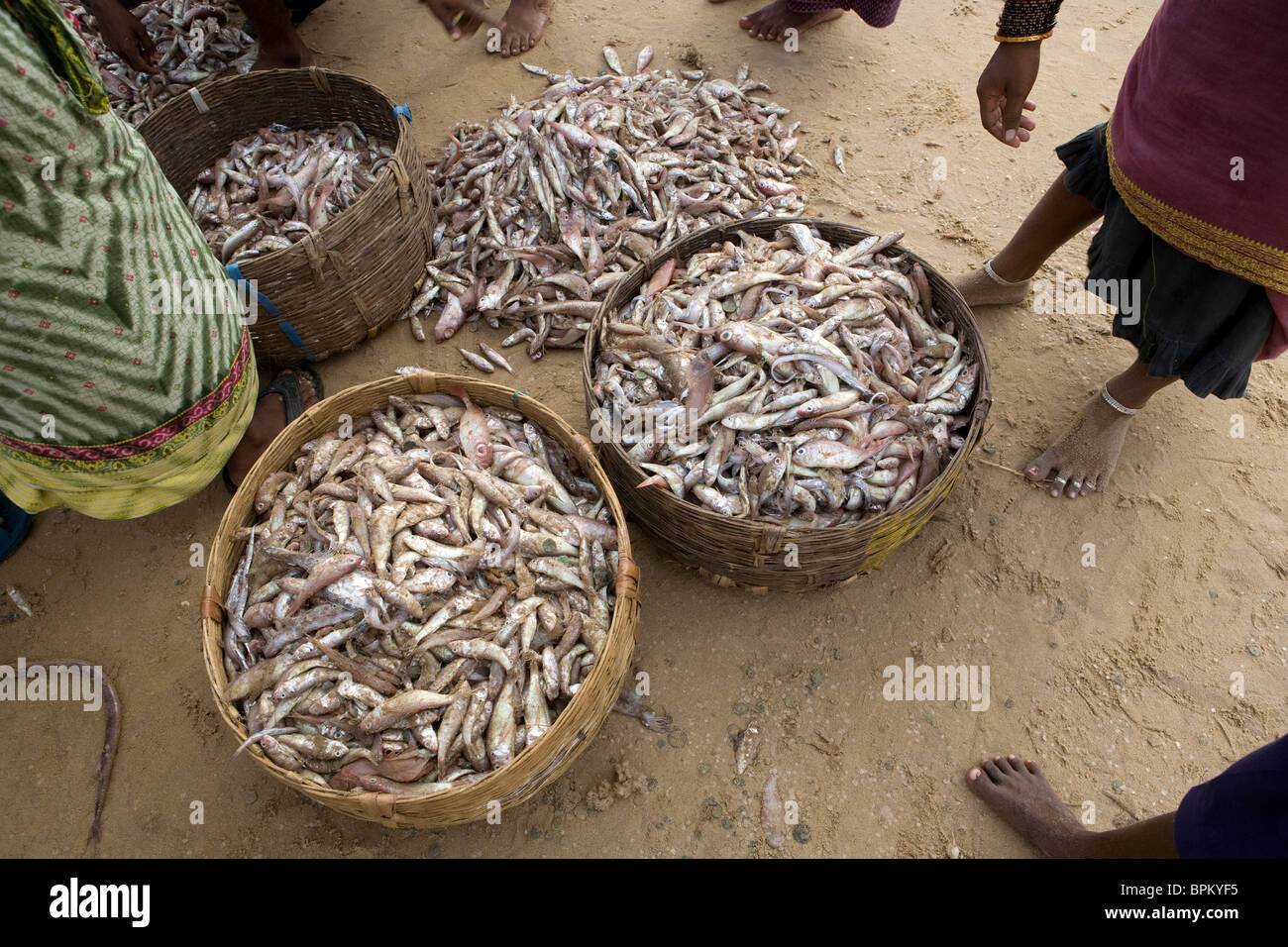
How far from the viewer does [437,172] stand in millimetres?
4344

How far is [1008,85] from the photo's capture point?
2.67m

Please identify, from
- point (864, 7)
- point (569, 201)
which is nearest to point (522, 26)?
point (569, 201)

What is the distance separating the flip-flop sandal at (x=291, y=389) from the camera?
3.45m

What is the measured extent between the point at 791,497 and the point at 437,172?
123 inches

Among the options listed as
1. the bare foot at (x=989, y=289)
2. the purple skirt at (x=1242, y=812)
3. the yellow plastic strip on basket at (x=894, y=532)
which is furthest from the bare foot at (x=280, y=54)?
the purple skirt at (x=1242, y=812)

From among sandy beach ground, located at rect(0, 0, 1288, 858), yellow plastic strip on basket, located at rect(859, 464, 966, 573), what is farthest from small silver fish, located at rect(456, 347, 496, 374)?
yellow plastic strip on basket, located at rect(859, 464, 966, 573)

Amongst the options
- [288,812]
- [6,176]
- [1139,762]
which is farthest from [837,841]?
[6,176]

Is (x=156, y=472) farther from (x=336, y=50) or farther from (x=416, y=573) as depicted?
(x=336, y=50)

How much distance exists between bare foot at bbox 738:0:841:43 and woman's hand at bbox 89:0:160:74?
4.07 meters

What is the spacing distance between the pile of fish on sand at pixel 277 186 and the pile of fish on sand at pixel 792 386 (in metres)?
1.78

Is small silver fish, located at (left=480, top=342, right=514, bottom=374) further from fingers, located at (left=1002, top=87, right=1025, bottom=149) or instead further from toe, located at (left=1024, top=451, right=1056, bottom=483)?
toe, located at (left=1024, top=451, right=1056, bottom=483)

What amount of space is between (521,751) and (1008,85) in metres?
2.94

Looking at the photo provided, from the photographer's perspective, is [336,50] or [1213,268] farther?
[336,50]

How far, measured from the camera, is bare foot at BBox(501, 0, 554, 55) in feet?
17.6
